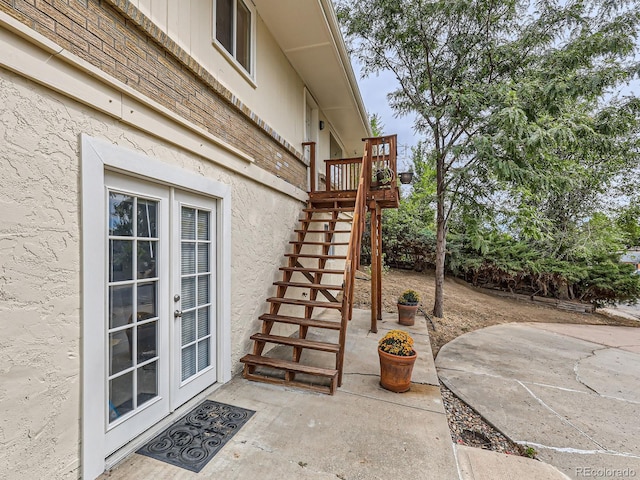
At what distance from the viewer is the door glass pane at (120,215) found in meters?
2.20

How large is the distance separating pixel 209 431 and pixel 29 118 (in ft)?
8.49

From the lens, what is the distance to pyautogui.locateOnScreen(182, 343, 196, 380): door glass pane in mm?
2893

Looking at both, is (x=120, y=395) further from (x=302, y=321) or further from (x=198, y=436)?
(x=302, y=321)

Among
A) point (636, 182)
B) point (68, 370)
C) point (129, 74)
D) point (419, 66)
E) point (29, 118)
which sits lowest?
point (68, 370)

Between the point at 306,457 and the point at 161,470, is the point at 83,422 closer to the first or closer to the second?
the point at 161,470

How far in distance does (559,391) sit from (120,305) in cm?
515

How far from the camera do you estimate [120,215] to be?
7.41 ft

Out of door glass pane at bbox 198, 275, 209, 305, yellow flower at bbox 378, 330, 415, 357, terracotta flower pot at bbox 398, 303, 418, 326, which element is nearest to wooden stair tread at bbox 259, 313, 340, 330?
yellow flower at bbox 378, 330, 415, 357

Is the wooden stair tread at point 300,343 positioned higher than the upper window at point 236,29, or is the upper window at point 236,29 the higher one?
the upper window at point 236,29

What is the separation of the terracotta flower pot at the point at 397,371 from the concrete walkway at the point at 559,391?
35.3 inches

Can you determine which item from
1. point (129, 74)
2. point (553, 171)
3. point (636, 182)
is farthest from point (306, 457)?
point (636, 182)

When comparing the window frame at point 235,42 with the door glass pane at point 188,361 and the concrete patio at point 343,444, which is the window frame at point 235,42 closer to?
the door glass pane at point 188,361

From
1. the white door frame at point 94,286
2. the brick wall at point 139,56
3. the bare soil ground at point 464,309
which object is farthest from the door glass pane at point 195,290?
the bare soil ground at point 464,309

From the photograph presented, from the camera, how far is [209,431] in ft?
8.30
